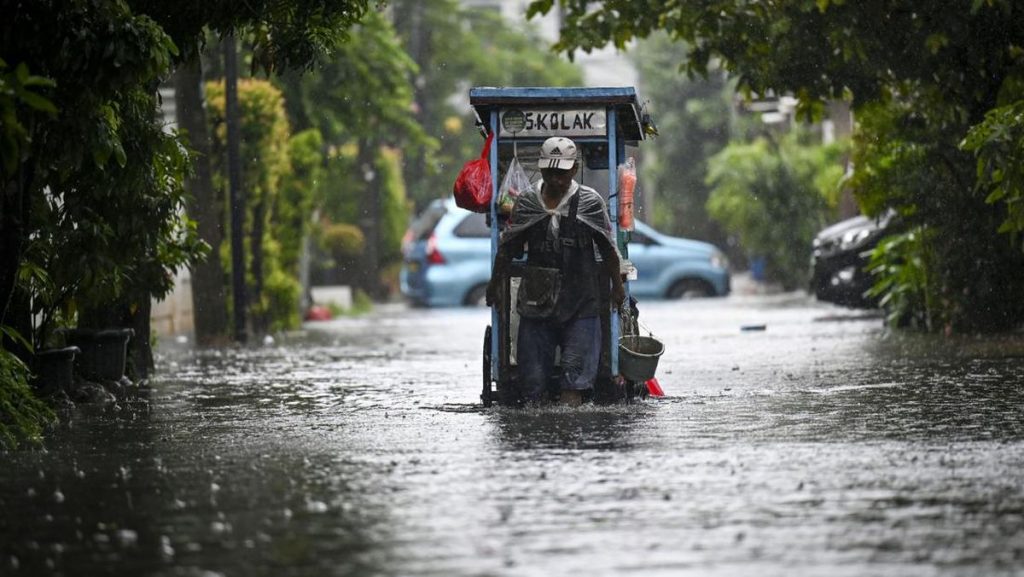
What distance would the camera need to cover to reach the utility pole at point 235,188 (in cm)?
2352

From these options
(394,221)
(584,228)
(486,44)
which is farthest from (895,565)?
(486,44)

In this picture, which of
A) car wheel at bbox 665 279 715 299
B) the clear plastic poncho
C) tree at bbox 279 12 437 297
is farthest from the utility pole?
car wheel at bbox 665 279 715 299

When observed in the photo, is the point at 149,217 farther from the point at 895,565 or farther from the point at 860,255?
Result: the point at 860,255

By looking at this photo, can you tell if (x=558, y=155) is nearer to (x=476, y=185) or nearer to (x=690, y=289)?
(x=476, y=185)

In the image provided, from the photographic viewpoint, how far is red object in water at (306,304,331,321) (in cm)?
3160

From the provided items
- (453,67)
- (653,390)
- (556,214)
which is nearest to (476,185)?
(556,214)

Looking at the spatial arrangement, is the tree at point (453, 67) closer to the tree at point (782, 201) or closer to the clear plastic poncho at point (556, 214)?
the tree at point (782, 201)

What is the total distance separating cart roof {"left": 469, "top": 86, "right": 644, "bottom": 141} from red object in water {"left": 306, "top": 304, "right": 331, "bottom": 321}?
1860cm

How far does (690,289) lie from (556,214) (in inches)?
952

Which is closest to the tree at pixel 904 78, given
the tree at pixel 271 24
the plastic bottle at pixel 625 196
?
the tree at pixel 271 24

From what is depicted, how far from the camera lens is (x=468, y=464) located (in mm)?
9789

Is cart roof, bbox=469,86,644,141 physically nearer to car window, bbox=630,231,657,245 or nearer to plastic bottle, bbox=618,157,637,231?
plastic bottle, bbox=618,157,637,231

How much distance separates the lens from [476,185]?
12992 millimetres

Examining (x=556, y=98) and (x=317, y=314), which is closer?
(x=556, y=98)
